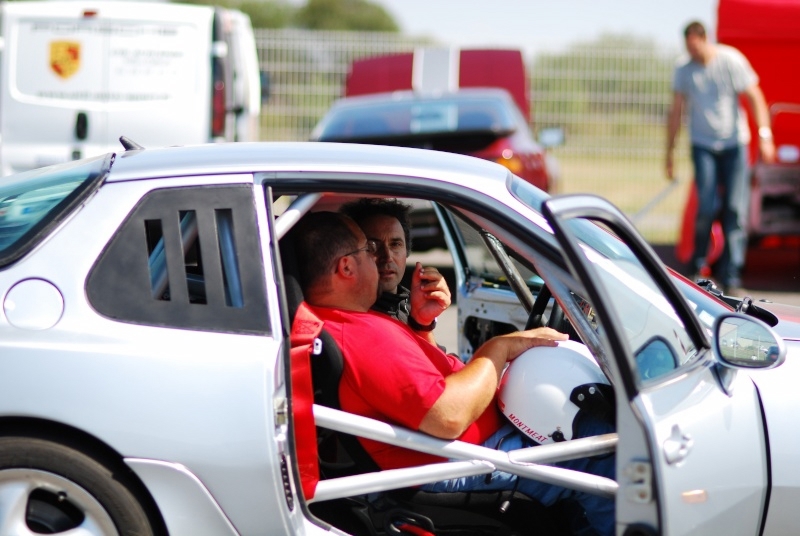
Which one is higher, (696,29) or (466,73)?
(696,29)

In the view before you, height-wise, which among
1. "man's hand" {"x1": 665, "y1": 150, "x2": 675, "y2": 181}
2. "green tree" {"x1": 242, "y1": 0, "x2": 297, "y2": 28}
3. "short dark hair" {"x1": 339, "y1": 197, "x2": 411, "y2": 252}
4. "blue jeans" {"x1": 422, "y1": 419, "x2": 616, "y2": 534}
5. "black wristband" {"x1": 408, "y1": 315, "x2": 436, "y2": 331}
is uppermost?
"green tree" {"x1": 242, "y1": 0, "x2": 297, "y2": 28}

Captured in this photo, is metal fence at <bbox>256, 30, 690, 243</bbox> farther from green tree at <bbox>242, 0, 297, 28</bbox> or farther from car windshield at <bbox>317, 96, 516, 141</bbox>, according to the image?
green tree at <bbox>242, 0, 297, 28</bbox>

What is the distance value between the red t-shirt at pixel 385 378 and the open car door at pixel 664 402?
45cm

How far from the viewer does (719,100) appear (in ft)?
28.1

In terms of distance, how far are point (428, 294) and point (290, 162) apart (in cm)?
72

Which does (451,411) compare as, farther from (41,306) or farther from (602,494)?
(41,306)

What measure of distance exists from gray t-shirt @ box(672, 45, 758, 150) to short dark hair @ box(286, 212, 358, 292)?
6.06 m

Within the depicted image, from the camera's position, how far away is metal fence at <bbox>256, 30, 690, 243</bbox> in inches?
564

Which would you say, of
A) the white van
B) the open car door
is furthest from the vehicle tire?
the white van

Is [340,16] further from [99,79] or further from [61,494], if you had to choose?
[61,494]

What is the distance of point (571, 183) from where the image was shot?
15094 millimetres

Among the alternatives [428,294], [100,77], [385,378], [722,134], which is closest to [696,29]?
[722,134]

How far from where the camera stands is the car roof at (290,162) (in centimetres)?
278

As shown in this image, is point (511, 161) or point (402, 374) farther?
point (511, 161)
